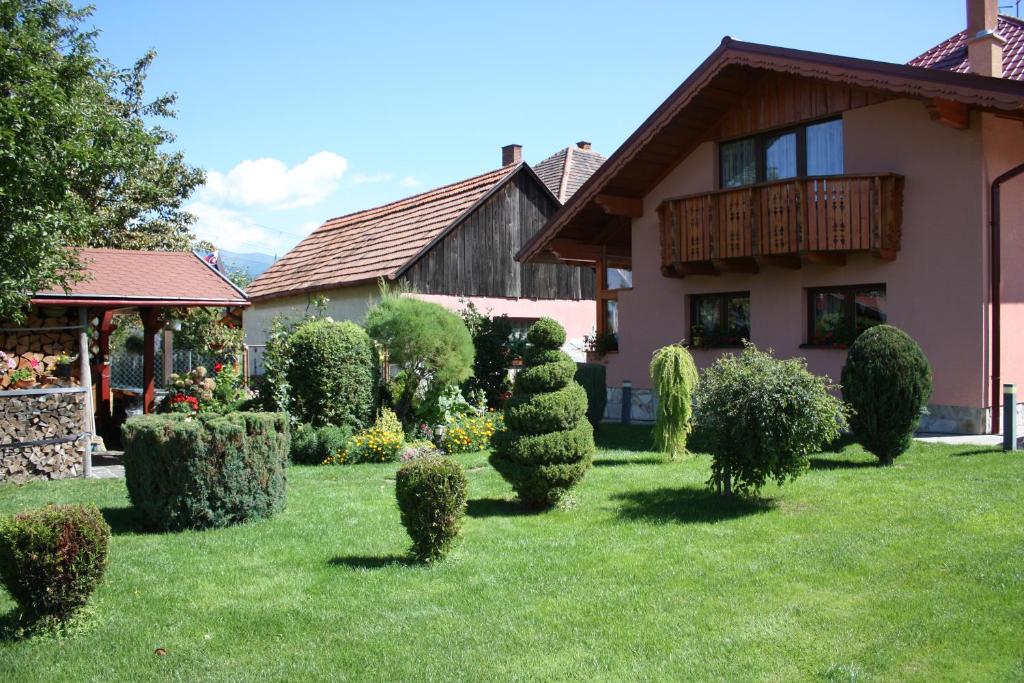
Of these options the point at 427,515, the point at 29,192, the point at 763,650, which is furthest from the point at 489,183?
the point at 763,650

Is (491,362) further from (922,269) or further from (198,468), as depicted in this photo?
(198,468)

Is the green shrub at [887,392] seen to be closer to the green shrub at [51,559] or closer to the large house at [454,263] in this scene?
the green shrub at [51,559]

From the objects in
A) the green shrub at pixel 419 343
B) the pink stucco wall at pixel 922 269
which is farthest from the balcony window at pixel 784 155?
the green shrub at pixel 419 343

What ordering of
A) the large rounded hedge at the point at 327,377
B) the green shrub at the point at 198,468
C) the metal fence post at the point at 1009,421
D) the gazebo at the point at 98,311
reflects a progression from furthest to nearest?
Answer: the large rounded hedge at the point at 327,377 < the gazebo at the point at 98,311 < the metal fence post at the point at 1009,421 < the green shrub at the point at 198,468

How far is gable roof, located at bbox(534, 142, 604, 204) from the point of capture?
27.9 metres

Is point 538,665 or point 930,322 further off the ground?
point 930,322

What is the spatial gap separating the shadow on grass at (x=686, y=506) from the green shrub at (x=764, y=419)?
229 millimetres

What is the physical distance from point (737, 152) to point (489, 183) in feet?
30.2

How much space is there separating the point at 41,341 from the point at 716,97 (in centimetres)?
1305

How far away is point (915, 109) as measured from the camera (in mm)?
13695

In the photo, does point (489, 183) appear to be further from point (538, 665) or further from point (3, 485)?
point (538, 665)

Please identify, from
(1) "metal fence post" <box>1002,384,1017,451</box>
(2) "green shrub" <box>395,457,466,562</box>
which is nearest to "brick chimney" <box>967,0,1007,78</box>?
(1) "metal fence post" <box>1002,384,1017,451</box>

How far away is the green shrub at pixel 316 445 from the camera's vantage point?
13.3 meters

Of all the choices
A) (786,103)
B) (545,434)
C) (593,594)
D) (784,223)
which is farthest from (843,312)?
(593,594)
